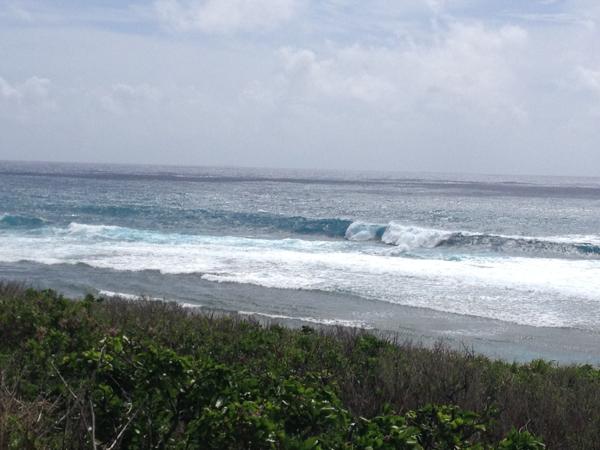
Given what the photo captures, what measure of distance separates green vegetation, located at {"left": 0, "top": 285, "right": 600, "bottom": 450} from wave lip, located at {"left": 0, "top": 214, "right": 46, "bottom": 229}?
104 ft

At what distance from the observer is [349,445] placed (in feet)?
13.4

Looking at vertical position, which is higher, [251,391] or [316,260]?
[251,391]

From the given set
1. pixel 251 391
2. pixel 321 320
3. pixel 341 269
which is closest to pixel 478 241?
pixel 341 269

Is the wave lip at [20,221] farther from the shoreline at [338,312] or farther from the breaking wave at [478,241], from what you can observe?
the breaking wave at [478,241]

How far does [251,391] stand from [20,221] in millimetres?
40263

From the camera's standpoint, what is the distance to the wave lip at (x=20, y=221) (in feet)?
133

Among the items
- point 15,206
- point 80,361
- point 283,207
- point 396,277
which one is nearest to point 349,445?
point 80,361

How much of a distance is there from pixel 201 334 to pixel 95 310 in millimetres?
2507

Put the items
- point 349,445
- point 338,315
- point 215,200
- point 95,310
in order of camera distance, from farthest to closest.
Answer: point 215,200 → point 338,315 → point 95,310 → point 349,445

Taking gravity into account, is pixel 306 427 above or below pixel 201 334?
above

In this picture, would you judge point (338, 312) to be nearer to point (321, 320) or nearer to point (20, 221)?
point (321, 320)

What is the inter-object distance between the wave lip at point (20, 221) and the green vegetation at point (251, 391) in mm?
31660

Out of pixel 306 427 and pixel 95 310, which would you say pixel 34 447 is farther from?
pixel 95 310

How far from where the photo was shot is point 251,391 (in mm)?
4883
